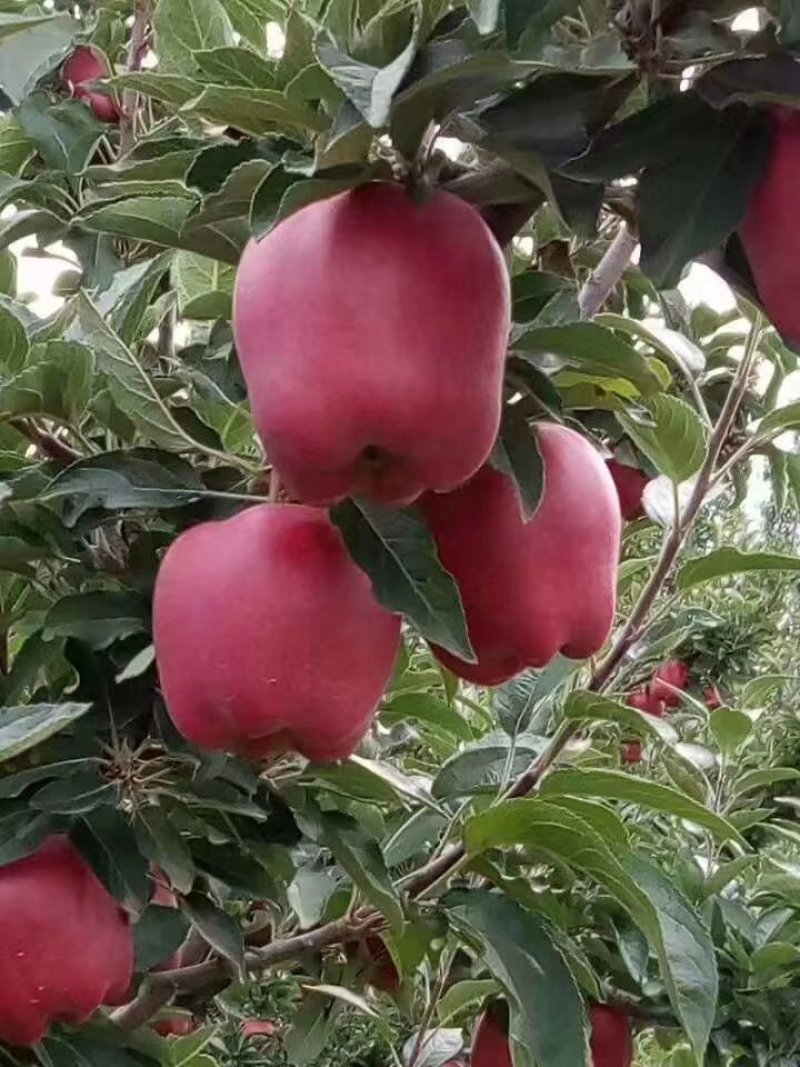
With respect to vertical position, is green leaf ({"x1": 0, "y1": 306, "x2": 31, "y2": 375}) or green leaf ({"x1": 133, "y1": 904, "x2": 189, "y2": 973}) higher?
green leaf ({"x1": 0, "y1": 306, "x2": 31, "y2": 375})

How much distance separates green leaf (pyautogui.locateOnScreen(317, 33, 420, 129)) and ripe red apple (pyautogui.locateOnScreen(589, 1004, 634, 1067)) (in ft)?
2.85

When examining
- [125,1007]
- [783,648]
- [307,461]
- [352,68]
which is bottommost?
[783,648]

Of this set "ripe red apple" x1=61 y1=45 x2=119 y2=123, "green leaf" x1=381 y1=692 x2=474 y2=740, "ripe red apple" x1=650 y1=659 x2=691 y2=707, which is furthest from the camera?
"ripe red apple" x1=650 y1=659 x2=691 y2=707

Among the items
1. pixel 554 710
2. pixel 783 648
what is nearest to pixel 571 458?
pixel 554 710

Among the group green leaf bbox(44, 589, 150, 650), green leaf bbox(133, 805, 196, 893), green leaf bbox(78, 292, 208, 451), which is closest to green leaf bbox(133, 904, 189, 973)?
green leaf bbox(133, 805, 196, 893)

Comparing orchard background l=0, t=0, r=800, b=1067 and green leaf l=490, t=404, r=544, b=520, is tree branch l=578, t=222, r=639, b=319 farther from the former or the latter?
green leaf l=490, t=404, r=544, b=520

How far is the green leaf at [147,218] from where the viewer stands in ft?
2.00

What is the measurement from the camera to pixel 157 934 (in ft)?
3.01

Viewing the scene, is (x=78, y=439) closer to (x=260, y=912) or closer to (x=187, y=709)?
(x=187, y=709)

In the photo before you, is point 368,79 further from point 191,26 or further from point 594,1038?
point 594,1038

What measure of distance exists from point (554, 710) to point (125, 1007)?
0.37 m

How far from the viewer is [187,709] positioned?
2.02ft

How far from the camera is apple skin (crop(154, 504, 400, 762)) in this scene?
596mm

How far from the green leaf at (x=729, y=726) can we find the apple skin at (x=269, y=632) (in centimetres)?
70
